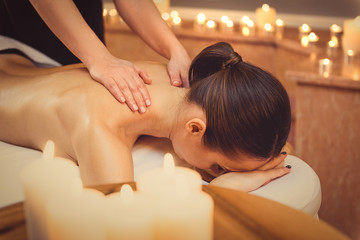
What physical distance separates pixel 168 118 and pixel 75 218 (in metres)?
0.77

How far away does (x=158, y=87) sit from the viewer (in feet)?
4.26

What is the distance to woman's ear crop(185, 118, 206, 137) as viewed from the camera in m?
1.10

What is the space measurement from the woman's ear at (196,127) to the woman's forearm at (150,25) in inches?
17.5

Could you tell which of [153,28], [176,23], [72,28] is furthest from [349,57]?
[72,28]

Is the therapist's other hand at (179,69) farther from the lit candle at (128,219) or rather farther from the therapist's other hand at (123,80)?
the lit candle at (128,219)

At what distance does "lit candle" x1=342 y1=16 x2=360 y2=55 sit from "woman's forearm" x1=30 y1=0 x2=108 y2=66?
162cm

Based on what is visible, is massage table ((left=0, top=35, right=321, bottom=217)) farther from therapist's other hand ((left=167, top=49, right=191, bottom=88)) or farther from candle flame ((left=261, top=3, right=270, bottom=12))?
candle flame ((left=261, top=3, right=270, bottom=12))

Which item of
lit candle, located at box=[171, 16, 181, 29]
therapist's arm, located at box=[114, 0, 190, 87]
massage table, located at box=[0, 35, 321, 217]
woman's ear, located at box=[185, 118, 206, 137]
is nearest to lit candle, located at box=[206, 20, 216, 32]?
lit candle, located at box=[171, 16, 181, 29]

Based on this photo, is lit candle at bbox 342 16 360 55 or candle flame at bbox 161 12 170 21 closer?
lit candle at bbox 342 16 360 55

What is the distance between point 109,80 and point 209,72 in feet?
0.92

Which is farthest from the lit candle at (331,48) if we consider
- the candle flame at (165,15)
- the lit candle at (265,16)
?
the candle flame at (165,15)

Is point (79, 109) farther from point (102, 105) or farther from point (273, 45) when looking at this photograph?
point (273, 45)

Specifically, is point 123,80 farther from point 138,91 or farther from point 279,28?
point 279,28

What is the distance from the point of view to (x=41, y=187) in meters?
0.55
